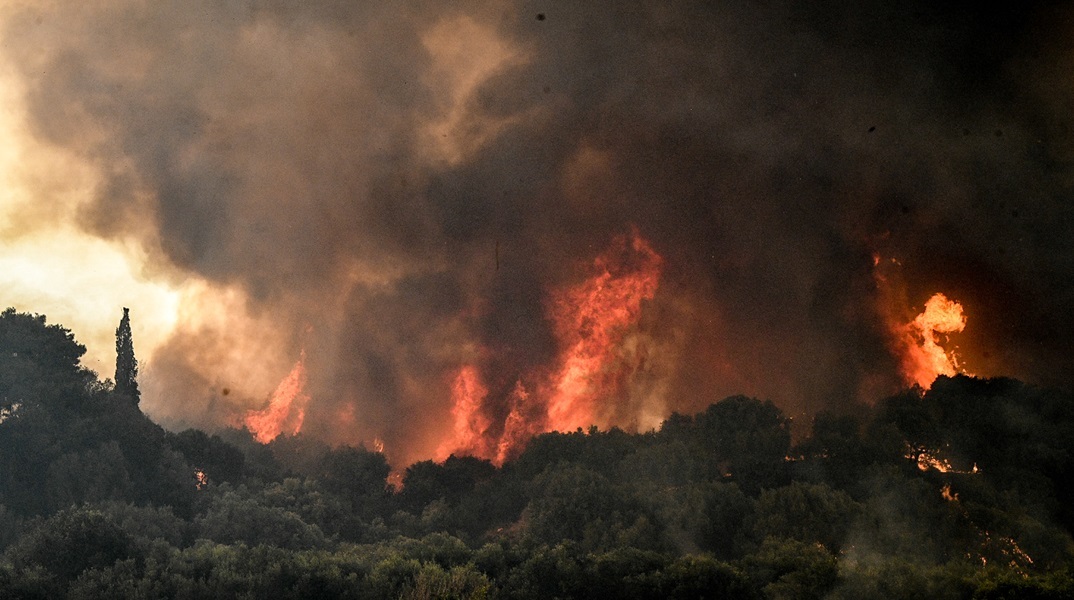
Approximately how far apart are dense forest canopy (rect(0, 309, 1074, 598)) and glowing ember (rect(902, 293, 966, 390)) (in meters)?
5.73

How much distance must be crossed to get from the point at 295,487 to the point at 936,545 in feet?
160

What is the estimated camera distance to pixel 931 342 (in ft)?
307

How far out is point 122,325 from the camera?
295 feet

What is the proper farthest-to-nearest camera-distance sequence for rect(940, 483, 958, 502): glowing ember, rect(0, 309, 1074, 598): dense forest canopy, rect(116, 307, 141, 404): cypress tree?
rect(116, 307, 141, 404): cypress tree → rect(940, 483, 958, 502): glowing ember → rect(0, 309, 1074, 598): dense forest canopy

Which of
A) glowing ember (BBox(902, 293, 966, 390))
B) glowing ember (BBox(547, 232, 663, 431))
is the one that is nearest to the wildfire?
glowing ember (BBox(547, 232, 663, 431))

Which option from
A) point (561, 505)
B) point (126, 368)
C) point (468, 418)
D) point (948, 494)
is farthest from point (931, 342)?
point (126, 368)

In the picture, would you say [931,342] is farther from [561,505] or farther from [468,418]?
[468,418]

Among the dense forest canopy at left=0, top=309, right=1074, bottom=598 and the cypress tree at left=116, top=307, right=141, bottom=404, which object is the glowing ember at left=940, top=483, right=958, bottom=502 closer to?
the dense forest canopy at left=0, top=309, right=1074, bottom=598

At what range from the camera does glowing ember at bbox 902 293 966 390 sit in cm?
9225

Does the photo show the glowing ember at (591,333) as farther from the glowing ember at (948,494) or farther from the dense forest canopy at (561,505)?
the glowing ember at (948,494)

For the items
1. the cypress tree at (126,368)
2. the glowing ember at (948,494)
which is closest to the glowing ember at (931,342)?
the glowing ember at (948,494)

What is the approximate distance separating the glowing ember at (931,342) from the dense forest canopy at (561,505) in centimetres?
573

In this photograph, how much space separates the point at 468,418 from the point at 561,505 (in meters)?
26.7

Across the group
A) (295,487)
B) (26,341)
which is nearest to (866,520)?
(295,487)
